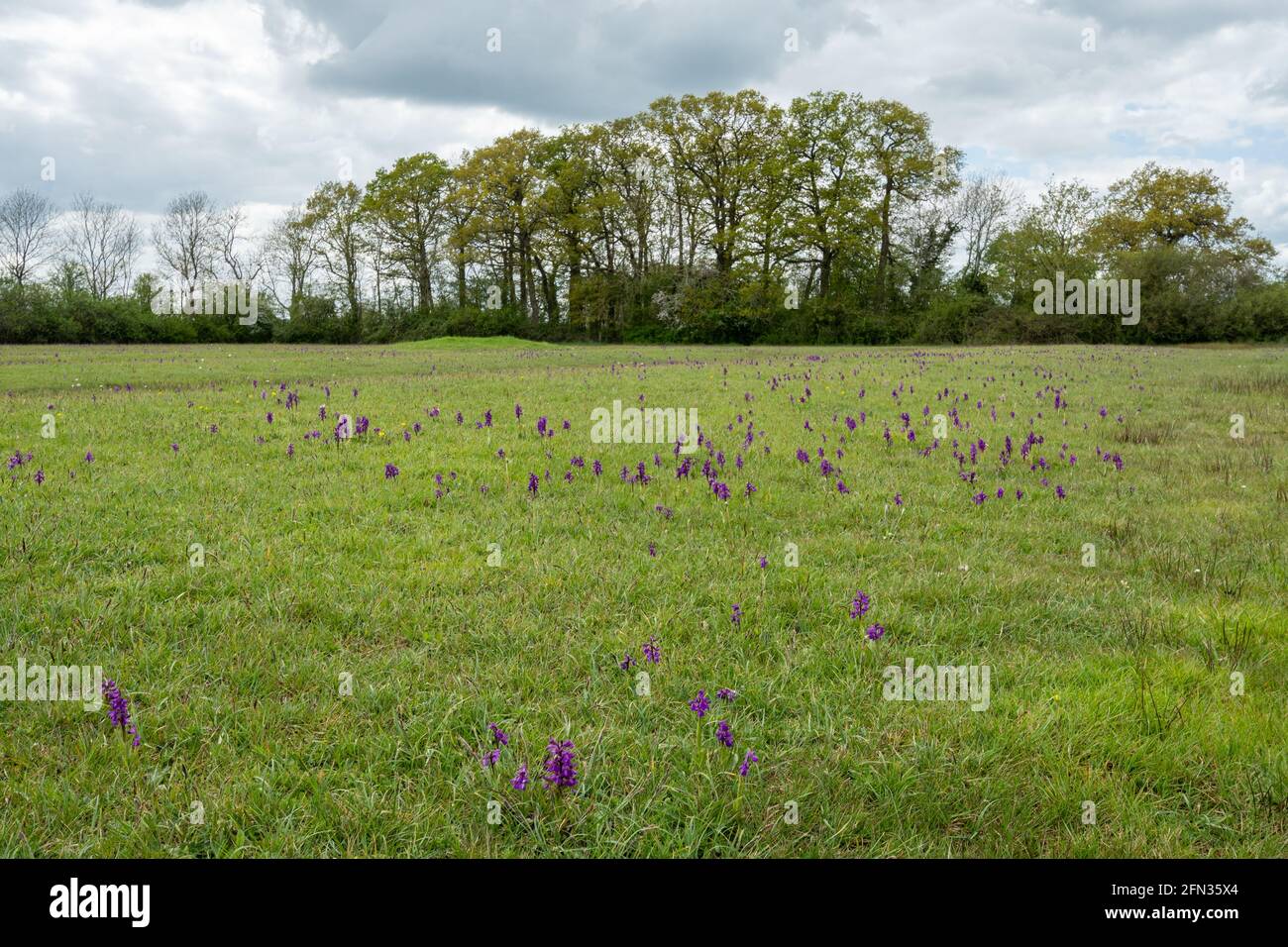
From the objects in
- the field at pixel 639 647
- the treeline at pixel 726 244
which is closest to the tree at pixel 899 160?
the treeline at pixel 726 244

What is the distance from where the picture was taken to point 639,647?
4188 mm

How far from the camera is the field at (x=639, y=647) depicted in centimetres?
285

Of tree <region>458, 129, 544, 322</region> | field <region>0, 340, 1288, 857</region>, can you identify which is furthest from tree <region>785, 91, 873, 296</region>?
field <region>0, 340, 1288, 857</region>

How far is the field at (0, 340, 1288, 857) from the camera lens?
285 cm

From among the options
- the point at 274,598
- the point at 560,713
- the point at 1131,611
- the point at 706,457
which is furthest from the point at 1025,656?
the point at 706,457

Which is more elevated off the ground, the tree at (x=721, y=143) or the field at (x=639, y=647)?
the tree at (x=721, y=143)

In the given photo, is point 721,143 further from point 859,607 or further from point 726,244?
point 859,607

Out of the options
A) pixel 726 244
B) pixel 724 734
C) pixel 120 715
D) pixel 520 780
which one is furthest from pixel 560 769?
pixel 726 244

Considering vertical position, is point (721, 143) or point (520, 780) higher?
point (721, 143)

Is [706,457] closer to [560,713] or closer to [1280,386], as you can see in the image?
[560,713]

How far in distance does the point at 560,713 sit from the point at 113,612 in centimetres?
295

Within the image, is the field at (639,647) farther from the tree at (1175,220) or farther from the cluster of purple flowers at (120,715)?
the tree at (1175,220)

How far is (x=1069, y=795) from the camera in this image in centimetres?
297

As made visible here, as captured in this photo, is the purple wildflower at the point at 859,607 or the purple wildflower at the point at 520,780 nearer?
the purple wildflower at the point at 520,780
